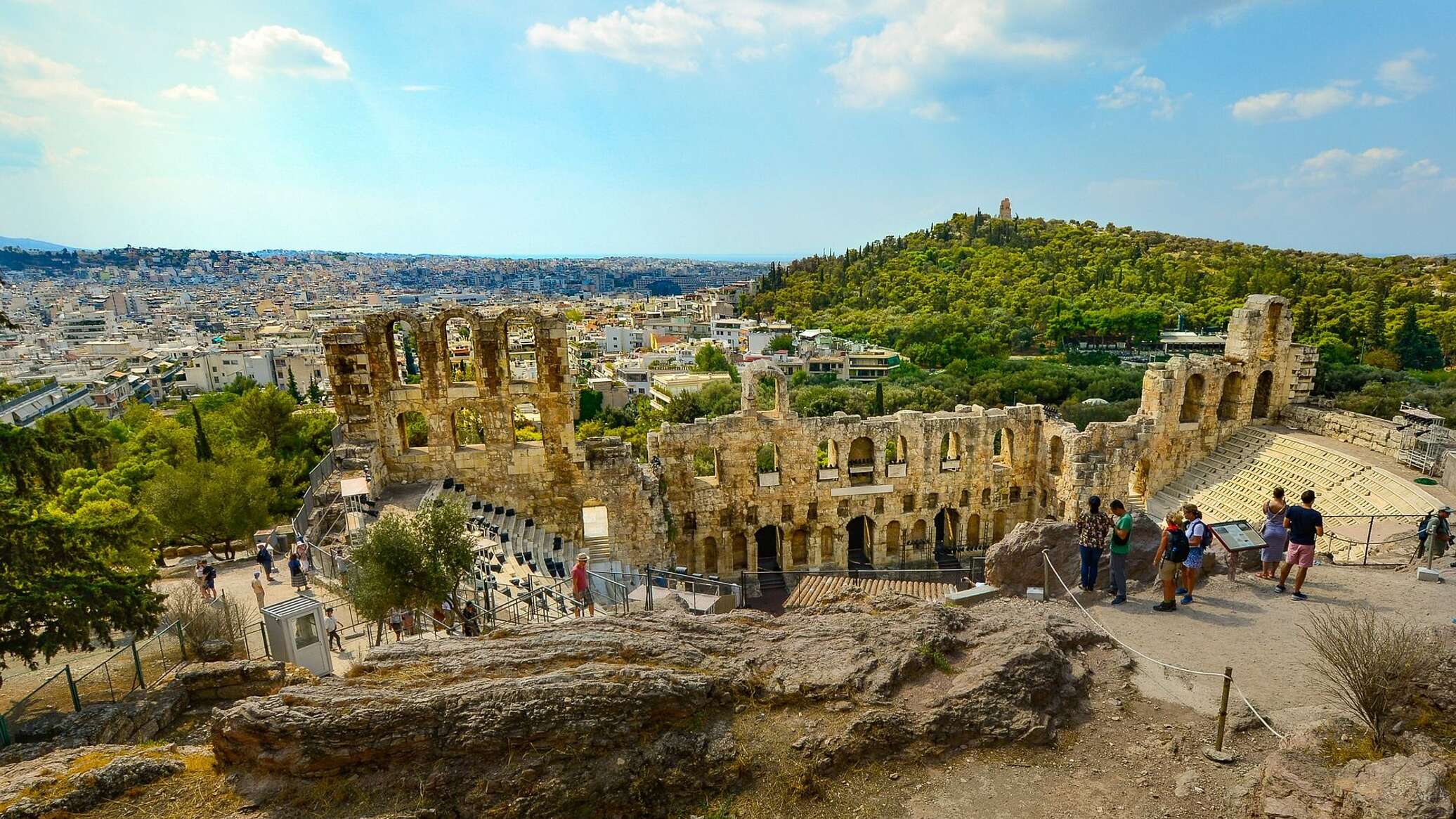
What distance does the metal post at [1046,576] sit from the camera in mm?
11672

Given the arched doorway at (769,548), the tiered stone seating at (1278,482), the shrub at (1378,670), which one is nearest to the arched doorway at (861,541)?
the arched doorway at (769,548)

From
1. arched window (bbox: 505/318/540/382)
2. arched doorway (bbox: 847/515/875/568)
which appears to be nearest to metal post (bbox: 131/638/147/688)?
arched doorway (bbox: 847/515/875/568)

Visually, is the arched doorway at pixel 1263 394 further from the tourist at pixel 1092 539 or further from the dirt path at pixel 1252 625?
the tourist at pixel 1092 539

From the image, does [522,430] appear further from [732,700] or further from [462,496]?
[732,700]

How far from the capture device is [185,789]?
7711mm

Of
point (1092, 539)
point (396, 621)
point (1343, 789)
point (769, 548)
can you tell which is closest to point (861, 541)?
point (769, 548)

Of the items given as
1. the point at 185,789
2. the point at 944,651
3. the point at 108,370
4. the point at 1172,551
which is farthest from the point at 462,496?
the point at 108,370

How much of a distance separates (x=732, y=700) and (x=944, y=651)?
9.02 feet

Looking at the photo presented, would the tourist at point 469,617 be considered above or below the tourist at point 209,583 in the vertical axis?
above

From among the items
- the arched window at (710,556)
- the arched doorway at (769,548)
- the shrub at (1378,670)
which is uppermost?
the shrub at (1378,670)

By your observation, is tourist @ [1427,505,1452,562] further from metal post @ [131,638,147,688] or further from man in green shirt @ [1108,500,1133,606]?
metal post @ [131,638,147,688]

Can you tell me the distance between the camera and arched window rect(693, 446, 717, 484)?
28203 millimetres

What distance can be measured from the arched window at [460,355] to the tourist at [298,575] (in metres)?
7.47

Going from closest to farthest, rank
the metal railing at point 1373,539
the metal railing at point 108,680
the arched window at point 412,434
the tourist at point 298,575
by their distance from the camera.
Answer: the metal railing at point 108,680
the metal railing at point 1373,539
the tourist at point 298,575
the arched window at point 412,434
